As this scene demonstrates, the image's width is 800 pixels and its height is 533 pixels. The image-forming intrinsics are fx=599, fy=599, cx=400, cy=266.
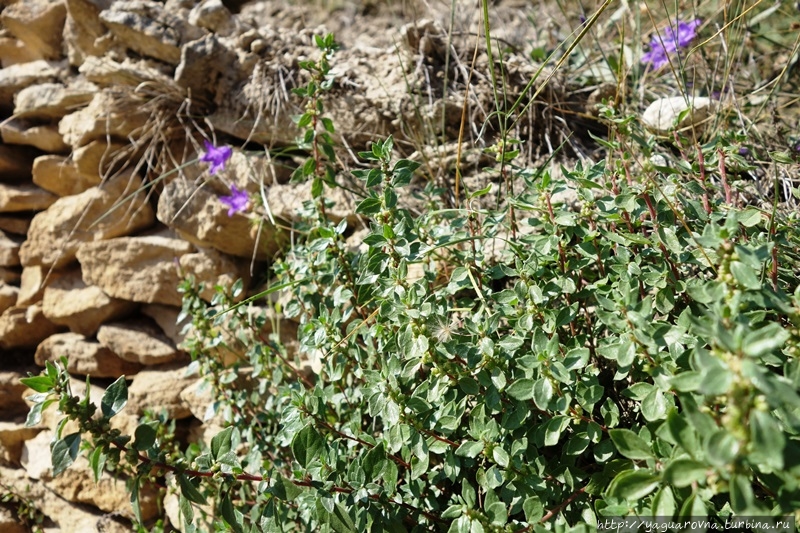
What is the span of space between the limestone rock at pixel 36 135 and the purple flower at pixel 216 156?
103 centimetres

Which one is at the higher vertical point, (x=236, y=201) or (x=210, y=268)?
(x=236, y=201)

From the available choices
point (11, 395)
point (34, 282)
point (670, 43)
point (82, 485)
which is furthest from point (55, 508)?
point (670, 43)

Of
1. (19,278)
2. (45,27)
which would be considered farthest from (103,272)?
(45,27)

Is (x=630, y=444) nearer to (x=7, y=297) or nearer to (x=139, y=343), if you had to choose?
(x=139, y=343)

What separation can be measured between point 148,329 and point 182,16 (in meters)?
1.42

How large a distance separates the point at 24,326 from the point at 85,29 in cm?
140

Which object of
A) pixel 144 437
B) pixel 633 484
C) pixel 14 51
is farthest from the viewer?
pixel 14 51

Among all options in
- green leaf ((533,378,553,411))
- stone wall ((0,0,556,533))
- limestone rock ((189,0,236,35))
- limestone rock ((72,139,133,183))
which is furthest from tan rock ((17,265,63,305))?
green leaf ((533,378,553,411))

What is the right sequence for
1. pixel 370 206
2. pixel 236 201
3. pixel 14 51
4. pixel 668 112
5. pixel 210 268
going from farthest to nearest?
1. pixel 14 51
2. pixel 210 268
3. pixel 236 201
4. pixel 668 112
5. pixel 370 206

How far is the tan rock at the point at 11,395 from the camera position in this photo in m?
2.70

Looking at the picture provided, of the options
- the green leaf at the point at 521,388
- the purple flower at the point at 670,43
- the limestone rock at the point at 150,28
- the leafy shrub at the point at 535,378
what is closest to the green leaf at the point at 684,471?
the leafy shrub at the point at 535,378

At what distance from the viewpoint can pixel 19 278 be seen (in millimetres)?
2896

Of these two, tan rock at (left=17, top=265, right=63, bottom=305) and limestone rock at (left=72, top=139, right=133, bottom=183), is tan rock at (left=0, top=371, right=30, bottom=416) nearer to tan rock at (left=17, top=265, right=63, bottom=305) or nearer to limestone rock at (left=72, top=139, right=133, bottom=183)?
tan rock at (left=17, top=265, right=63, bottom=305)

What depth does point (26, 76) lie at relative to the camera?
291cm
